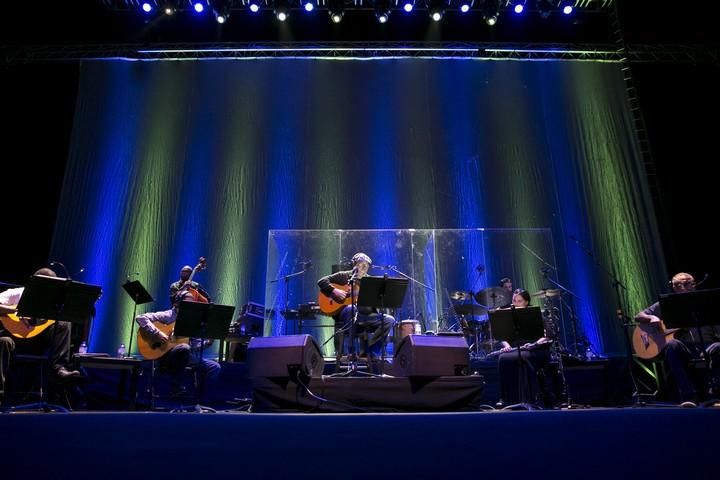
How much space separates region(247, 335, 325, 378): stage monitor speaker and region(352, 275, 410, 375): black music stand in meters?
0.69

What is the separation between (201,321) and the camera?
5.14 m

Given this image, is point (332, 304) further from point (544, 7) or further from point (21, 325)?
point (544, 7)

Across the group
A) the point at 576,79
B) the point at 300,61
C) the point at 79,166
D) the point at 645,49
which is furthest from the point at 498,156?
the point at 79,166

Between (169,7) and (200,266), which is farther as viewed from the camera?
(169,7)

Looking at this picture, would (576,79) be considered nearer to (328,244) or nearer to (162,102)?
(328,244)

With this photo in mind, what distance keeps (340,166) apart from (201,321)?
15.5 ft

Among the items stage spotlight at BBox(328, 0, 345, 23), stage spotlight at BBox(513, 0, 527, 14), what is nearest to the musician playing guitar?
stage spotlight at BBox(328, 0, 345, 23)

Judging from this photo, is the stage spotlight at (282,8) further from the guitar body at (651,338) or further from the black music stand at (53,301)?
the guitar body at (651,338)

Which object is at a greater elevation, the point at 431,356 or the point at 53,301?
the point at 53,301

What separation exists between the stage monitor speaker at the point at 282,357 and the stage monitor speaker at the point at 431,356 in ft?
3.01

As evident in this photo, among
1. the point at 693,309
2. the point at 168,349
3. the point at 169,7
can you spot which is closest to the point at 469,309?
the point at 693,309

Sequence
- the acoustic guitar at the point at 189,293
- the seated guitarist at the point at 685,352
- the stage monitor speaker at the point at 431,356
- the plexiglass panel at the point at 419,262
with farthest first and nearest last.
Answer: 1. the plexiglass panel at the point at 419,262
2. the acoustic guitar at the point at 189,293
3. the seated guitarist at the point at 685,352
4. the stage monitor speaker at the point at 431,356

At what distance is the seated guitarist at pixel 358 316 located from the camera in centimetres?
617

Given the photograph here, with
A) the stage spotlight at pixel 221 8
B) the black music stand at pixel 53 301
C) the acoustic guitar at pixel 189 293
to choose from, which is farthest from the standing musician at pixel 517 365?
the stage spotlight at pixel 221 8
